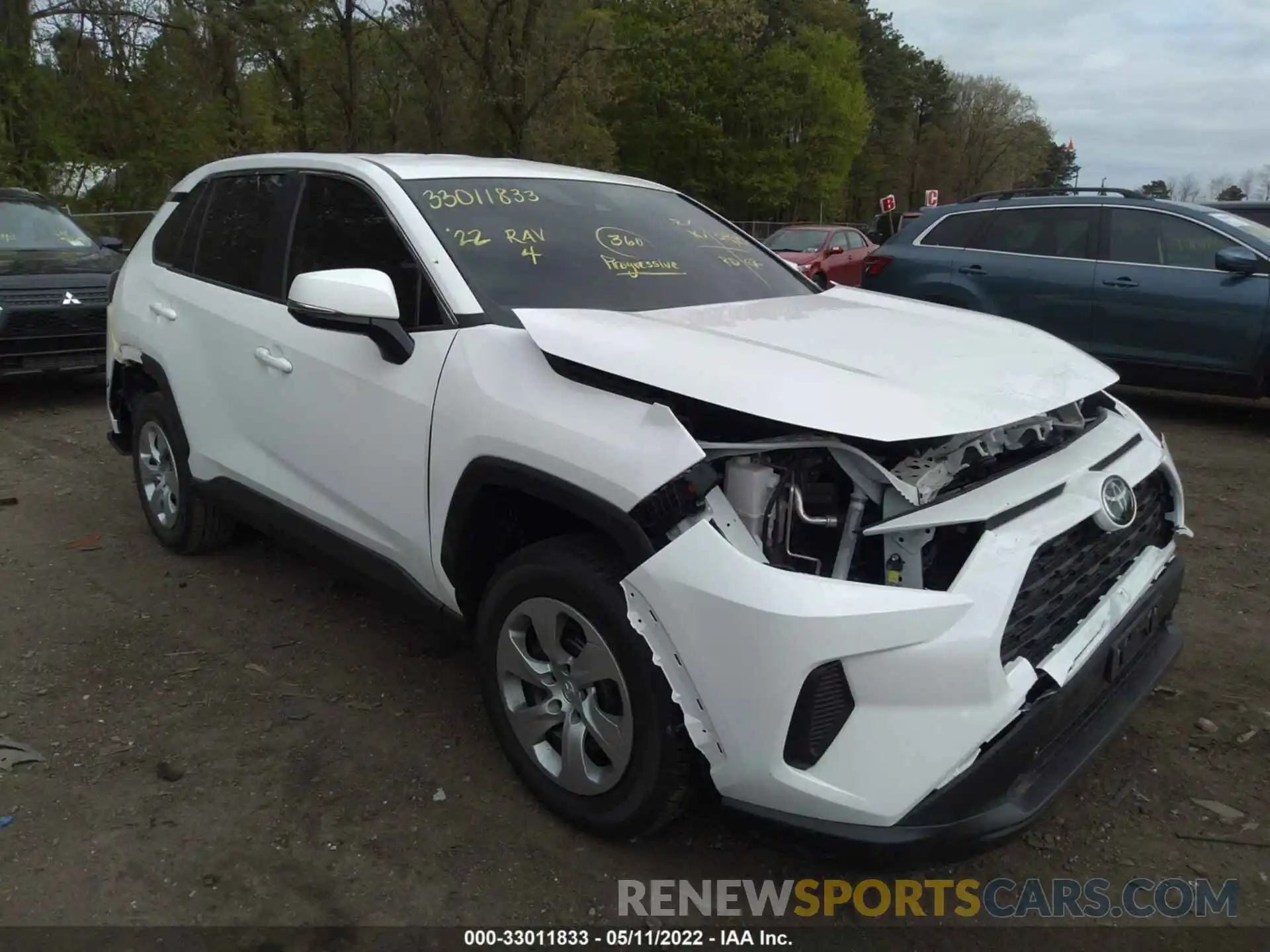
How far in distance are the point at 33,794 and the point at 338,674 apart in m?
1.04

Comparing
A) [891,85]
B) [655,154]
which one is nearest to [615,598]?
[655,154]

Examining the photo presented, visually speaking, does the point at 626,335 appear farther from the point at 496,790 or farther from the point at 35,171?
the point at 35,171

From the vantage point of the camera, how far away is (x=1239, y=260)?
23.4ft

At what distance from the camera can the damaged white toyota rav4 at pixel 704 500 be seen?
2178 mm

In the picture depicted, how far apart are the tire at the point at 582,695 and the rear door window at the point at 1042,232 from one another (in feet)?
22.1

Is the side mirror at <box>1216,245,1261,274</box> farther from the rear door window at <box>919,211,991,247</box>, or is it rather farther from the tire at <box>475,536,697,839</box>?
the tire at <box>475,536,697,839</box>

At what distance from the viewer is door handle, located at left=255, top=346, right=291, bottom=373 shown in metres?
3.56

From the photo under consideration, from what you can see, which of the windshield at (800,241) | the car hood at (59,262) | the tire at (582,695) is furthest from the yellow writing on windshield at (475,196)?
the windshield at (800,241)

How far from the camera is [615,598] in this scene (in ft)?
8.05

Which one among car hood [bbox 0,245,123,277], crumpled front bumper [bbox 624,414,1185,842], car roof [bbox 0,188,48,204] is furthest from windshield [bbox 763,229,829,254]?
crumpled front bumper [bbox 624,414,1185,842]

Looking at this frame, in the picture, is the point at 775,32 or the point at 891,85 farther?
the point at 891,85

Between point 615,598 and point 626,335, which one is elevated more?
point 626,335

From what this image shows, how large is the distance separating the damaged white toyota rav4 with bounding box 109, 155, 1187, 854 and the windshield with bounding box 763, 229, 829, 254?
44.0 feet

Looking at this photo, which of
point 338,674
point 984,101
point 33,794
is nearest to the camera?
point 33,794
